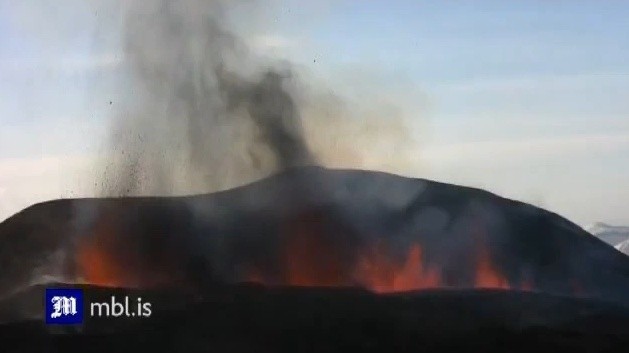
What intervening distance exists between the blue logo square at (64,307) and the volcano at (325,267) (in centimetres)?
4

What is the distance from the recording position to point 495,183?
11.7 feet

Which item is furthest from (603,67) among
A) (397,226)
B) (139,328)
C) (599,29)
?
(139,328)

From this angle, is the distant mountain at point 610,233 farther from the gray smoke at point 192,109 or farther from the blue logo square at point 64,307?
the blue logo square at point 64,307

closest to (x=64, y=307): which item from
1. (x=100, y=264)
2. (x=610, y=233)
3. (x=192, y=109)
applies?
(x=100, y=264)

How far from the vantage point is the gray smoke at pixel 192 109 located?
3619 mm

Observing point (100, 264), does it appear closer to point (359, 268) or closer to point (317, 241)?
point (317, 241)

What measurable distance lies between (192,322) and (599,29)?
178 cm

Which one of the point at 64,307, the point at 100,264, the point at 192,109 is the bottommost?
the point at 64,307

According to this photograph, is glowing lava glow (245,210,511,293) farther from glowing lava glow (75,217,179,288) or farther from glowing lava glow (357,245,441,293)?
glowing lava glow (75,217,179,288)

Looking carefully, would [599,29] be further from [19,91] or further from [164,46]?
[19,91]

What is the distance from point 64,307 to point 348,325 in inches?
39.3

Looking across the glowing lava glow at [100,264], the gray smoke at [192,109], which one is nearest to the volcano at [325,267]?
the glowing lava glow at [100,264]

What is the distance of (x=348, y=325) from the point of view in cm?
354

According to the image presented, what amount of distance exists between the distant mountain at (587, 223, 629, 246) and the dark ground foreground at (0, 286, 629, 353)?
0.23 m
